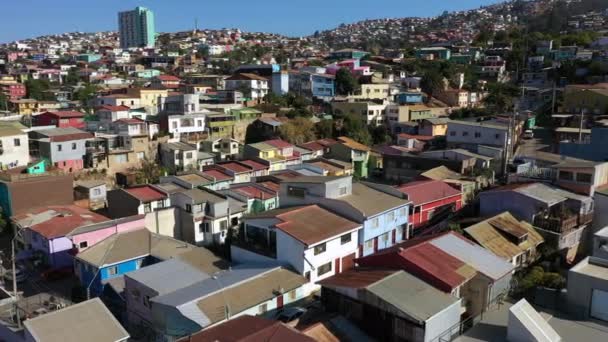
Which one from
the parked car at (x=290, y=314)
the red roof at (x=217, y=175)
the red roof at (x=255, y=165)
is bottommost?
the parked car at (x=290, y=314)

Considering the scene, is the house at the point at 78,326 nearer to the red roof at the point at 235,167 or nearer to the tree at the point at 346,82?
the red roof at the point at 235,167

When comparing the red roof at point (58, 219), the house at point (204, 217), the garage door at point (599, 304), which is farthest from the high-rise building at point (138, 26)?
the garage door at point (599, 304)

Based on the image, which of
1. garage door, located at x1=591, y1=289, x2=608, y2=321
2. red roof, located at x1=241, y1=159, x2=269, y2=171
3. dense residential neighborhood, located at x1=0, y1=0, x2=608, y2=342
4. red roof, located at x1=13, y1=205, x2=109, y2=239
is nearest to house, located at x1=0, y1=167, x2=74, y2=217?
dense residential neighborhood, located at x1=0, y1=0, x2=608, y2=342

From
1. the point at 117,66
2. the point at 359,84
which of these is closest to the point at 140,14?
the point at 117,66

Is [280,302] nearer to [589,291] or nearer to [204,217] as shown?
[204,217]

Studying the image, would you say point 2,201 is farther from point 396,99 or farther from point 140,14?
point 140,14

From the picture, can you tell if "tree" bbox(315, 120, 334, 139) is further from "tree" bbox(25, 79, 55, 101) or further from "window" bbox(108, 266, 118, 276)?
"tree" bbox(25, 79, 55, 101)

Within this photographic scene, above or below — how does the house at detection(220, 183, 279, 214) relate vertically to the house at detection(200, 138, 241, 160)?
below
